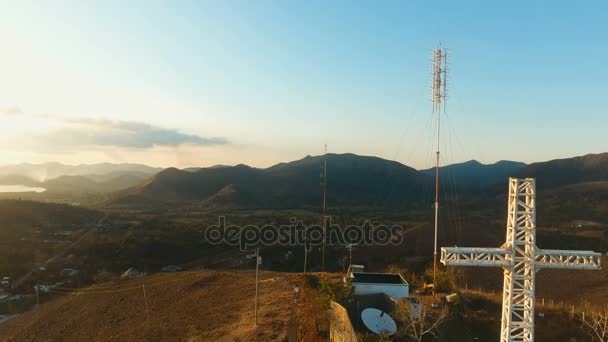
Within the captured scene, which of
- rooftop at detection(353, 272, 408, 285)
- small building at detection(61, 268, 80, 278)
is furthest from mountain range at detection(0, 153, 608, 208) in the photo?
rooftop at detection(353, 272, 408, 285)

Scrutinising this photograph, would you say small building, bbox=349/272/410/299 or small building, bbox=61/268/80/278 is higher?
small building, bbox=349/272/410/299

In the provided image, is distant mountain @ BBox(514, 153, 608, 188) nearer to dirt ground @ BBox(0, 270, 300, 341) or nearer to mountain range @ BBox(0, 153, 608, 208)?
mountain range @ BBox(0, 153, 608, 208)

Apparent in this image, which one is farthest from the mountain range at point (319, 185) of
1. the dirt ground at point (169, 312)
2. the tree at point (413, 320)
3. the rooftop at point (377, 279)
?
the tree at point (413, 320)

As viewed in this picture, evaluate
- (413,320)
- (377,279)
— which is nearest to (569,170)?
(377,279)

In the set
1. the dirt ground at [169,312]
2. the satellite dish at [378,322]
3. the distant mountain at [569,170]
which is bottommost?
the dirt ground at [169,312]

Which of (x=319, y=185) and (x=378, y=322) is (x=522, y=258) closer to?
(x=378, y=322)

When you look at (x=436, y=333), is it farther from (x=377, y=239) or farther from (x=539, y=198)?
(x=539, y=198)

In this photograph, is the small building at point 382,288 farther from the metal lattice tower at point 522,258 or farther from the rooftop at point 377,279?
the metal lattice tower at point 522,258
